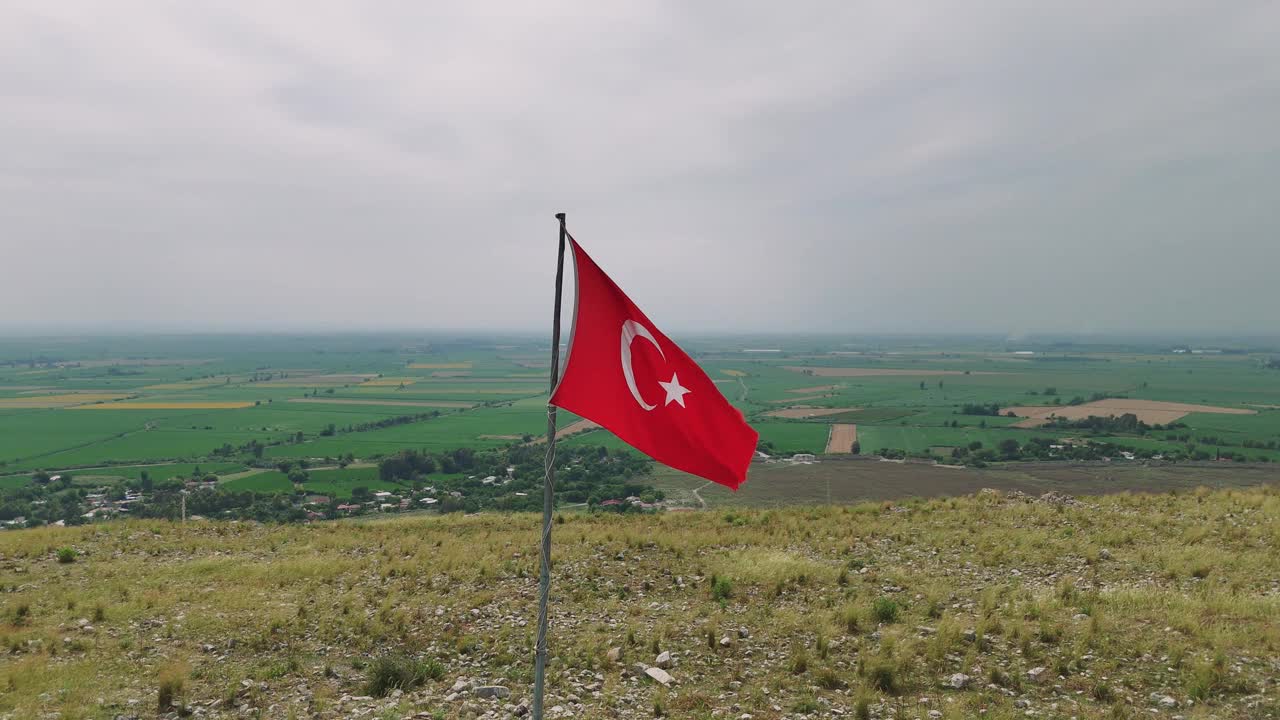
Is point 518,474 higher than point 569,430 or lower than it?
higher

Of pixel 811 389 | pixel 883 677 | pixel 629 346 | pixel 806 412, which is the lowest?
pixel 806 412

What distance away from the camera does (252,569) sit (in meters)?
13.4

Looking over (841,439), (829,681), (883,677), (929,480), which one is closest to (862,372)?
(841,439)

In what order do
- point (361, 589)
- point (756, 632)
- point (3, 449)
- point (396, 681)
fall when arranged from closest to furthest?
point (396, 681) < point (756, 632) < point (361, 589) < point (3, 449)

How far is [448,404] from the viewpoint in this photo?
97.1 metres

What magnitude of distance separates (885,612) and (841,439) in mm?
52009

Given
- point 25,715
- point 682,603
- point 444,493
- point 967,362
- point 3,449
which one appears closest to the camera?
point 25,715

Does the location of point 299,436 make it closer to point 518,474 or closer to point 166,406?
point 518,474

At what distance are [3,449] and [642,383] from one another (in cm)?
8409

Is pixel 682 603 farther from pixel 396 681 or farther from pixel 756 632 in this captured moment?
pixel 396 681

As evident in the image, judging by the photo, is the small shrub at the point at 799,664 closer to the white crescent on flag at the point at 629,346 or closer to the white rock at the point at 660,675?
the white rock at the point at 660,675

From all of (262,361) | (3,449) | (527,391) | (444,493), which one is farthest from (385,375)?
(444,493)

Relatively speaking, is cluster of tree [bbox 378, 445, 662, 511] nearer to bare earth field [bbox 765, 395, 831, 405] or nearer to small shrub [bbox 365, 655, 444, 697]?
small shrub [bbox 365, 655, 444, 697]

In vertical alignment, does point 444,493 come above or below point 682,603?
below
